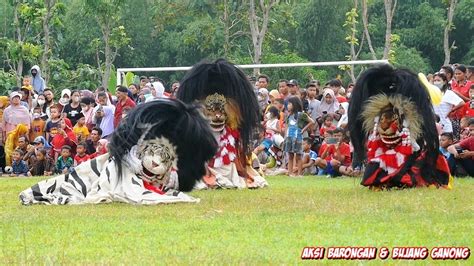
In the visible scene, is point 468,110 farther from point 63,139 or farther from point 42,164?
point 42,164

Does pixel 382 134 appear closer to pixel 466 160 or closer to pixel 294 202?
pixel 294 202

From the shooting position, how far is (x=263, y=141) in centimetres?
1902

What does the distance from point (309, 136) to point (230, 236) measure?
963 centimetres

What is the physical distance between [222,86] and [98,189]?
2824 millimetres

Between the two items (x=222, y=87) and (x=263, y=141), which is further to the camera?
(x=263, y=141)

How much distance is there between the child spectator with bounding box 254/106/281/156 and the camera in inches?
747

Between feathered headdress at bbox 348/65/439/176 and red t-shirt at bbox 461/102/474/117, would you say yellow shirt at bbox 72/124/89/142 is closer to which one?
red t-shirt at bbox 461/102/474/117

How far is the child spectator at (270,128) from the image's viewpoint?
1898 cm

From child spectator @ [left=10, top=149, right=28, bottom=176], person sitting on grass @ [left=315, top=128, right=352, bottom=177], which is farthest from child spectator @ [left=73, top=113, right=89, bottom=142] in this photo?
person sitting on grass @ [left=315, top=128, right=352, bottom=177]

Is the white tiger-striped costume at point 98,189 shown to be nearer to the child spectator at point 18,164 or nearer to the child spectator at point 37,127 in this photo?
the child spectator at point 18,164

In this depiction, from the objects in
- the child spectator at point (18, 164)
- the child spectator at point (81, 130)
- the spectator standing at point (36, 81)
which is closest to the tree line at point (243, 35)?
the spectator standing at point (36, 81)

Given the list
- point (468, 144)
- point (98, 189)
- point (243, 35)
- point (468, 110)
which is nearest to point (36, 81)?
point (468, 110)

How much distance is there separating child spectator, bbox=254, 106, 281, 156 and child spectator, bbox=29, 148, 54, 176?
3606mm

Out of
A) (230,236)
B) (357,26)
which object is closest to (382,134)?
(230,236)
